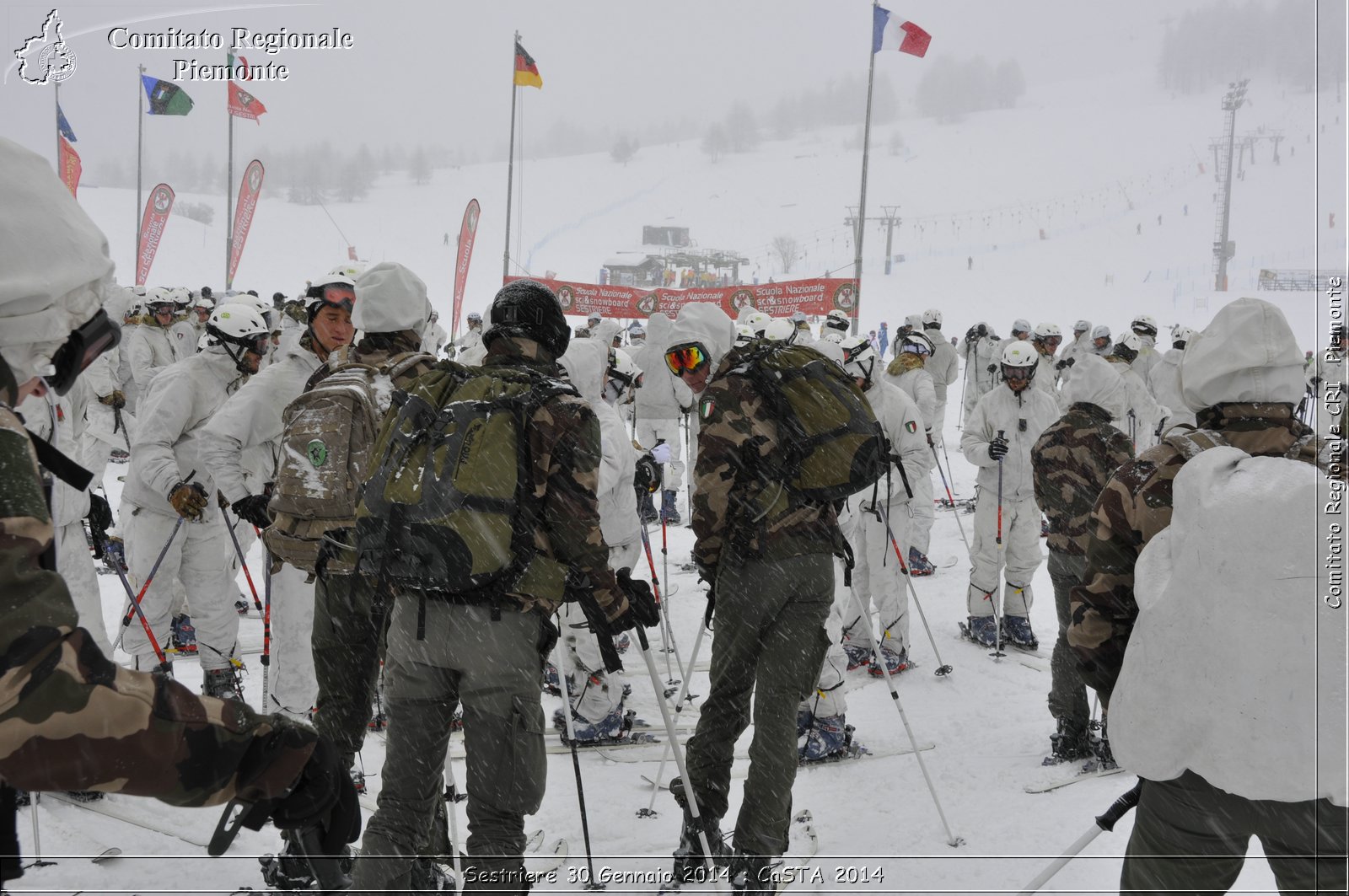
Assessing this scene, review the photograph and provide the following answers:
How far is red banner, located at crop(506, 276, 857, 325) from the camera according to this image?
62.9ft

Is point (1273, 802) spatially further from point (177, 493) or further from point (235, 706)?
point (177, 493)

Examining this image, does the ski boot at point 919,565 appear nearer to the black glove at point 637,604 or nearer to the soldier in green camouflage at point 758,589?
the soldier in green camouflage at point 758,589

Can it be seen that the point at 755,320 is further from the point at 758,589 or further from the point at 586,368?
the point at 758,589

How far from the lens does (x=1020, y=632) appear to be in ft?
26.3

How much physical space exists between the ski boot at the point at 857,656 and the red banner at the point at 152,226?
21.3m

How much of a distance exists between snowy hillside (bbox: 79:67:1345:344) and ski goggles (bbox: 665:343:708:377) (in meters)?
2.91

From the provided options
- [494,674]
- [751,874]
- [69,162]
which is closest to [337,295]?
[494,674]

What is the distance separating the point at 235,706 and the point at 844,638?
6.60 metres

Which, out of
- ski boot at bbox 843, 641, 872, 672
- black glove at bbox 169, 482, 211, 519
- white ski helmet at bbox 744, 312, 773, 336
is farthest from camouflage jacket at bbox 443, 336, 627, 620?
white ski helmet at bbox 744, 312, 773, 336

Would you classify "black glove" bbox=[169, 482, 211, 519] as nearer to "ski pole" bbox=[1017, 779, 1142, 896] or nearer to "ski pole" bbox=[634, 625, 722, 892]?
"ski pole" bbox=[634, 625, 722, 892]

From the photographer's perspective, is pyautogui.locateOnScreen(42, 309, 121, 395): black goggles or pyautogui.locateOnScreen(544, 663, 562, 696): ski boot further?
pyautogui.locateOnScreen(544, 663, 562, 696): ski boot

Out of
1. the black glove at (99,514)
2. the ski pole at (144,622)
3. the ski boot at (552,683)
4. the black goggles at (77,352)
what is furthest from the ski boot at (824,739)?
the black goggles at (77,352)

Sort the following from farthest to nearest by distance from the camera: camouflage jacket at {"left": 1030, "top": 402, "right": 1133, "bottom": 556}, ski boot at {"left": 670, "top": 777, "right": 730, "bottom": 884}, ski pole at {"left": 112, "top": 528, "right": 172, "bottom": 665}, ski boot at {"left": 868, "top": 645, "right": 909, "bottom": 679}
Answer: ski boot at {"left": 868, "top": 645, "right": 909, "bottom": 679}, camouflage jacket at {"left": 1030, "top": 402, "right": 1133, "bottom": 556}, ski pole at {"left": 112, "top": 528, "right": 172, "bottom": 665}, ski boot at {"left": 670, "top": 777, "right": 730, "bottom": 884}

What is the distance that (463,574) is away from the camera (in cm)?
286
